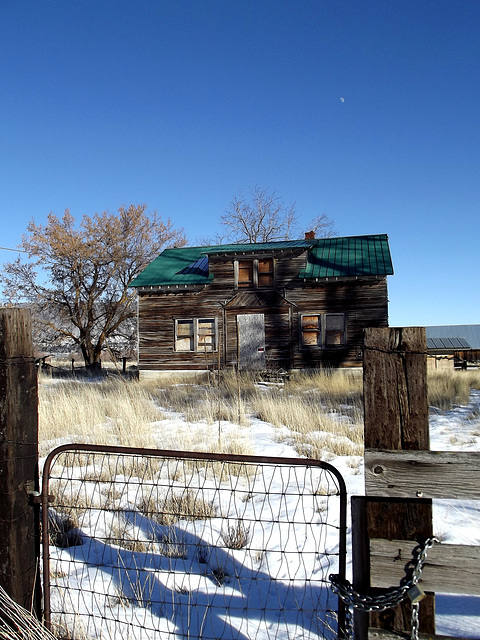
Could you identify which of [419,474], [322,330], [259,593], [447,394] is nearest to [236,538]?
[259,593]

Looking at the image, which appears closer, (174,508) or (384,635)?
(384,635)

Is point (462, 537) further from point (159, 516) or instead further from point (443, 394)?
point (443, 394)

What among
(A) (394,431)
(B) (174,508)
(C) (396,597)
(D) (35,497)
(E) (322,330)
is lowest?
(B) (174,508)

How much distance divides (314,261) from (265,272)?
2.39m

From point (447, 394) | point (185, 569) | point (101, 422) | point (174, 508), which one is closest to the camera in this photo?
point (185, 569)

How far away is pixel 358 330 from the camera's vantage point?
21.0 meters

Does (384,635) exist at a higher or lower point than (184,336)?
lower

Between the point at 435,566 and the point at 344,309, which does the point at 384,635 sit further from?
the point at 344,309

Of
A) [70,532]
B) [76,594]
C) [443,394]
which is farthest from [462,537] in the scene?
[443,394]

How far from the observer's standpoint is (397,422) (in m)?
2.11

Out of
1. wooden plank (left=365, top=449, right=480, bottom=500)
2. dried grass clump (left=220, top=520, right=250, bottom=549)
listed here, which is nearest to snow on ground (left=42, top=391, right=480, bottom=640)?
dried grass clump (left=220, top=520, right=250, bottom=549)

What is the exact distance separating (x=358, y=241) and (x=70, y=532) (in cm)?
2119

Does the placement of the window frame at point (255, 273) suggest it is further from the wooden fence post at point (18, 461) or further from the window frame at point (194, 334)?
the wooden fence post at point (18, 461)

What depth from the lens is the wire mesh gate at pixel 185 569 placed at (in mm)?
2998
